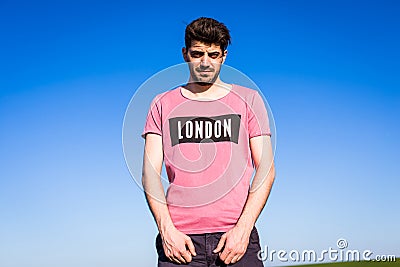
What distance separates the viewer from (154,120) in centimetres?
484

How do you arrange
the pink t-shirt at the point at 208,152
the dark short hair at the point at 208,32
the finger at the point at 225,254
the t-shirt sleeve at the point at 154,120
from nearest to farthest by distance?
1. the finger at the point at 225,254
2. the pink t-shirt at the point at 208,152
3. the dark short hair at the point at 208,32
4. the t-shirt sleeve at the point at 154,120

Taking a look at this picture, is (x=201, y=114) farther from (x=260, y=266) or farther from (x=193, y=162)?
(x=260, y=266)

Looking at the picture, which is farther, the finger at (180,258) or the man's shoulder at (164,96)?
the man's shoulder at (164,96)

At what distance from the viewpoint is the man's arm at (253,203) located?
440 cm

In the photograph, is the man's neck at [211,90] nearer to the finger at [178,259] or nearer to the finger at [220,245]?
the finger at [220,245]

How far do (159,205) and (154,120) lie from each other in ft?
2.38

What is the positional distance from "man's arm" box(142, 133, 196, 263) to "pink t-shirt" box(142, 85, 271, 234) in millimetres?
59

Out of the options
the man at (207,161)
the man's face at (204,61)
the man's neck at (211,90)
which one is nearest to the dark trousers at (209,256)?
the man at (207,161)

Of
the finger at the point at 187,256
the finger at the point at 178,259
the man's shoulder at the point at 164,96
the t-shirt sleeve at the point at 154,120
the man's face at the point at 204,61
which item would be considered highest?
the man's face at the point at 204,61

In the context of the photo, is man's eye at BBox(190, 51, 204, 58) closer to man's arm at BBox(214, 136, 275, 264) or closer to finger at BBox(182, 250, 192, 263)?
man's arm at BBox(214, 136, 275, 264)

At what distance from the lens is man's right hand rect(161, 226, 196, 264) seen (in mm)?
4414

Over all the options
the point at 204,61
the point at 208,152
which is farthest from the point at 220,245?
the point at 204,61

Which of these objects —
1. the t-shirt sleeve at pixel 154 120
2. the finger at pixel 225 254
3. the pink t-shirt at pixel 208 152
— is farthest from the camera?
the t-shirt sleeve at pixel 154 120

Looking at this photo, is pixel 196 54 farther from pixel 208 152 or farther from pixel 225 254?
pixel 225 254
